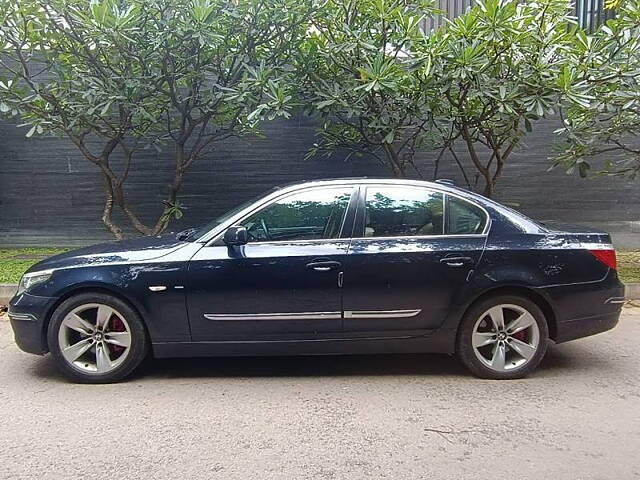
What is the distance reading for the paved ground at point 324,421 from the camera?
9.78 ft

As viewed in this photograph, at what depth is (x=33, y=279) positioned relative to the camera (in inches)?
166

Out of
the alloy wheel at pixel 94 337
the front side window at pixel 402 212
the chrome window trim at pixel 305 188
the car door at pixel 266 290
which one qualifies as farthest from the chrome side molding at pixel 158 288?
the front side window at pixel 402 212

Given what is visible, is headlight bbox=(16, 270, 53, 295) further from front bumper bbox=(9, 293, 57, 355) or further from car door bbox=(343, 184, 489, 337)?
car door bbox=(343, 184, 489, 337)

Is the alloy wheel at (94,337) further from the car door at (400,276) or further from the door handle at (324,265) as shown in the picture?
the car door at (400,276)

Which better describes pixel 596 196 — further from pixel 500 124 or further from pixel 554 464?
pixel 554 464

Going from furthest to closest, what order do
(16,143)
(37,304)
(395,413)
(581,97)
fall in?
(16,143)
(581,97)
(37,304)
(395,413)

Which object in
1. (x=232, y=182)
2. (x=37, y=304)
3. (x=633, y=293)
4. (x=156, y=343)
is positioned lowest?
(x=633, y=293)

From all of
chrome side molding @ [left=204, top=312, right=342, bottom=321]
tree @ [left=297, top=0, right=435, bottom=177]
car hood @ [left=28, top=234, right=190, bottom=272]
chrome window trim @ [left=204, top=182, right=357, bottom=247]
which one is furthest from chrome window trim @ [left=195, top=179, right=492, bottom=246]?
tree @ [left=297, top=0, right=435, bottom=177]

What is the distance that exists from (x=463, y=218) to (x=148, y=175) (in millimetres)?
6865

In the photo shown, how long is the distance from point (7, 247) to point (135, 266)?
7006 millimetres

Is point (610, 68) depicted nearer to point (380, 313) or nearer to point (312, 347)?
point (380, 313)

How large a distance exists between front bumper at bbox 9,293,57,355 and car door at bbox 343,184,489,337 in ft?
7.77

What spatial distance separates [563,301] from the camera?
13.9 feet

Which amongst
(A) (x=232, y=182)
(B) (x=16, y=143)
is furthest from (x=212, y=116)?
(B) (x=16, y=143)
